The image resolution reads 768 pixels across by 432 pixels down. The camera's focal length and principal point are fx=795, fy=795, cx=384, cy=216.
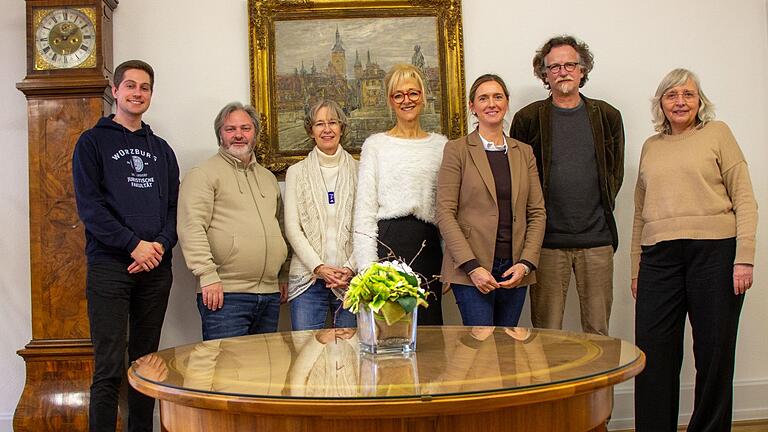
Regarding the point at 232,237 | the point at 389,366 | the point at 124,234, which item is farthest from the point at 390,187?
the point at 389,366

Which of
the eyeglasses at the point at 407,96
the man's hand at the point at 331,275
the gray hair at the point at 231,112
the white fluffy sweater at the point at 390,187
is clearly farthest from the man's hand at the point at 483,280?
the gray hair at the point at 231,112

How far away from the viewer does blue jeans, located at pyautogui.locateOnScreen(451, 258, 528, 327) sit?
10.3ft

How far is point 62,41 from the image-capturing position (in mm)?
3588

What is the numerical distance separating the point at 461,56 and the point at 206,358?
8.06 ft

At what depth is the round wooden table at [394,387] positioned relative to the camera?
1469 mm

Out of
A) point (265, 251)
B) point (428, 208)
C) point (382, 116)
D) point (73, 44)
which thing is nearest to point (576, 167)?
point (428, 208)

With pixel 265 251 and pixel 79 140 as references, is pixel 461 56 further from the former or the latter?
pixel 79 140

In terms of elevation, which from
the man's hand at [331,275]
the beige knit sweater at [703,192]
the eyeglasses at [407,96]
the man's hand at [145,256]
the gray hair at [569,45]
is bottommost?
the man's hand at [331,275]

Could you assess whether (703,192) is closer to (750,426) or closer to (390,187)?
(390,187)

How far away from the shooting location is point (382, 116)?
3965 mm

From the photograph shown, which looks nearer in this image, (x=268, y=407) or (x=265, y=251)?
(x=268, y=407)

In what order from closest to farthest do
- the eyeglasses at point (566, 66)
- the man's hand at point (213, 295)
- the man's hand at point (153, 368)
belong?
1. the man's hand at point (153, 368)
2. the man's hand at point (213, 295)
3. the eyeglasses at point (566, 66)

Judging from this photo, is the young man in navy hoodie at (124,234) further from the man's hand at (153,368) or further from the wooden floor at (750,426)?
the wooden floor at (750,426)

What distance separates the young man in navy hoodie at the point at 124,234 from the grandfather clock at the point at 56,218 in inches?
11.5
